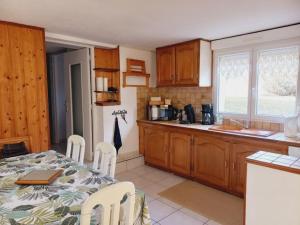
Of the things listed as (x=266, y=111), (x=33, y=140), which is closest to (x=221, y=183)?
(x=266, y=111)

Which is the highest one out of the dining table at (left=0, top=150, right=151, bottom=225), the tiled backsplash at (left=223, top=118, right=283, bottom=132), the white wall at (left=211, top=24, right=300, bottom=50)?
the white wall at (left=211, top=24, right=300, bottom=50)

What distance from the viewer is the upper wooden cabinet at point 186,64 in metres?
3.23

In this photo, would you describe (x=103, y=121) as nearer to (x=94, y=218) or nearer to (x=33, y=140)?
(x=33, y=140)

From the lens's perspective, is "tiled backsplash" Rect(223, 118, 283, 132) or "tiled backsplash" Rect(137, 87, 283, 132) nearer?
"tiled backsplash" Rect(223, 118, 283, 132)

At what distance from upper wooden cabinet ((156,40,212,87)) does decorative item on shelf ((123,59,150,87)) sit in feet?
1.15

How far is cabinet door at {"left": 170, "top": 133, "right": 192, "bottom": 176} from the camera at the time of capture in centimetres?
323

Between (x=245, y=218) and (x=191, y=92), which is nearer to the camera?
(x=245, y=218)

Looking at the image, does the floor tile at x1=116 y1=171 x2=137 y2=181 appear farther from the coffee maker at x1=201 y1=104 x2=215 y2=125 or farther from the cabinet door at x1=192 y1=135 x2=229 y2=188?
the coffee maker at x1=201 y1=104 x2=215 y2=125

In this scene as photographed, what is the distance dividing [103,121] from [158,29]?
5.40 feet

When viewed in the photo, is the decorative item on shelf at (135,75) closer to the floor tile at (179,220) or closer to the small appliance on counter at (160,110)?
the small appliance on counter at (160,110)

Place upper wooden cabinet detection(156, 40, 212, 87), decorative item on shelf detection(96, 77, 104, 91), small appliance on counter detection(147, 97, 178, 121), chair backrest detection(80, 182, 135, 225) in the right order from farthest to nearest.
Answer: small appliance on counter detection(147, 97, 178, 121) < decorative item on shelf detection(96, 77, 104, 91) < upper wooden cabinet detection(156, 40, 212, 87) < chair backrest detection(80, 182, 135, 225)

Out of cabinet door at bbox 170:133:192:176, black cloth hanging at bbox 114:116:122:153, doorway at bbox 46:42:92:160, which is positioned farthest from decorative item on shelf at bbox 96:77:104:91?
cabinet door at bbox 170:133:192:176

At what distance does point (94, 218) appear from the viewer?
110cm

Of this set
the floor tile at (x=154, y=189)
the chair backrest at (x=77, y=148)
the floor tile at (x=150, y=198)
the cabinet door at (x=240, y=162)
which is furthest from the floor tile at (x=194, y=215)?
the chair backrest at (x=77, y=148)
